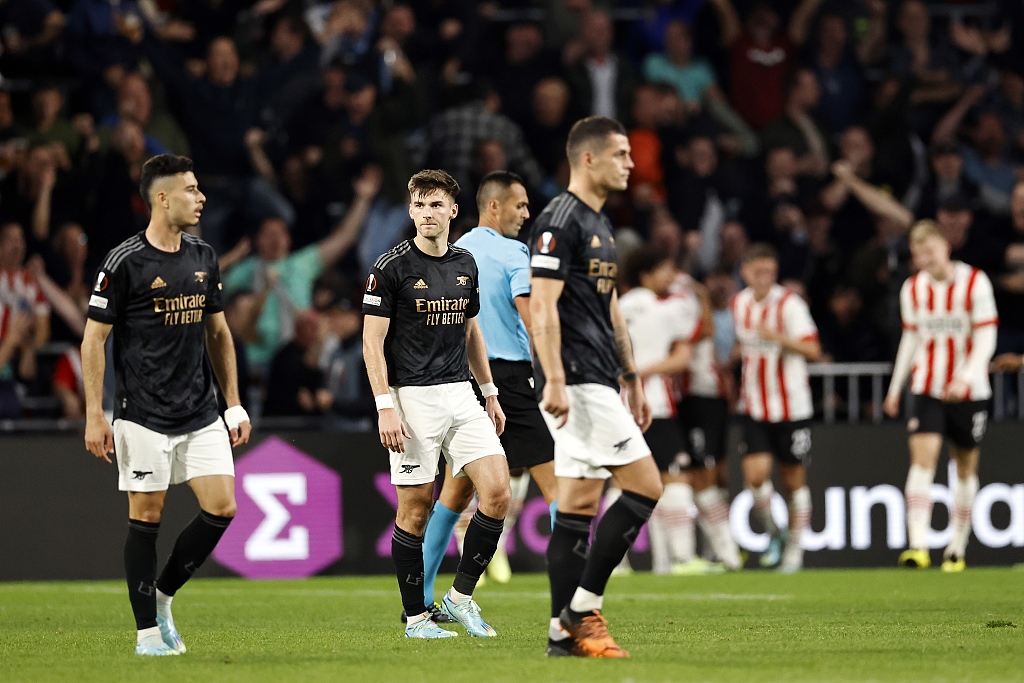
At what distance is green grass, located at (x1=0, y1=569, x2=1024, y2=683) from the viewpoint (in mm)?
6082

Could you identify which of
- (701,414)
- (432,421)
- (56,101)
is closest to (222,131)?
(56,101)

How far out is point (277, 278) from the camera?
1423cm

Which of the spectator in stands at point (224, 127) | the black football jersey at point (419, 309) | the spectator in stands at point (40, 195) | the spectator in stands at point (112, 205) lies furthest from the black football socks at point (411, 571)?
the spectator in stands at point (224, 127)

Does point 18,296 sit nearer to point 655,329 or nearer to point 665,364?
point 655,329

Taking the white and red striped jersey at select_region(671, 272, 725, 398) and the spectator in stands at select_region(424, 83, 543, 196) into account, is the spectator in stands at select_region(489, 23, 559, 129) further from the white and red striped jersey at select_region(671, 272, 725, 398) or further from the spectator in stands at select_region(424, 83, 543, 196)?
the white and red striped jersey at select_region(671, 272, 725, 398)

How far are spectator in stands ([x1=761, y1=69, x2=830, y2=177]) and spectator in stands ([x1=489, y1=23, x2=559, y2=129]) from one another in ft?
8.24

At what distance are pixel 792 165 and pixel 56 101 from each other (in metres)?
7.48

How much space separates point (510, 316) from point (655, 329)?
4080mm

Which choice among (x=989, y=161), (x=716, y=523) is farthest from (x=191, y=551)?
(x=989, y=161)

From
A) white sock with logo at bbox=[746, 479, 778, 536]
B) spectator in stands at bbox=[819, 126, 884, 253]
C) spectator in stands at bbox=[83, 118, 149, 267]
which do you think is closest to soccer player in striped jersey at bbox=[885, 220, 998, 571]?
white sock with logo at bbox=[746, 479, 778, 536]

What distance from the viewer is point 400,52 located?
52.0 feet

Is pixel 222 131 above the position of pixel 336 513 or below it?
above

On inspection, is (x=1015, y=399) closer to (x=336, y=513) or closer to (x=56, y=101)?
(x=336, y=513)

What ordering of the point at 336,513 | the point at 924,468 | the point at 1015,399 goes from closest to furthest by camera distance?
the point at 924,468 → the point at 336,513 → the point at 1015,399
